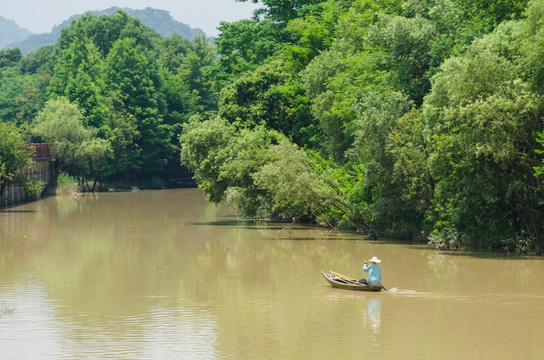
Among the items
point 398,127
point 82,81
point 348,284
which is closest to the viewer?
point 348,284

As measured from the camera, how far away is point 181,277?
3372cm

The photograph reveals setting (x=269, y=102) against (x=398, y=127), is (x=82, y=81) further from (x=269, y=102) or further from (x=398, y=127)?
(x=398, y=127)

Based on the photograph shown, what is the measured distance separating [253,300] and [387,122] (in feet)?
58.3

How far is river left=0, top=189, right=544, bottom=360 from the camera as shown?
2142 centimetres

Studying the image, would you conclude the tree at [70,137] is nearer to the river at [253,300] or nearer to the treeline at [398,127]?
the treeline at [398,127]

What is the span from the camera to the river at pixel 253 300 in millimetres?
21422

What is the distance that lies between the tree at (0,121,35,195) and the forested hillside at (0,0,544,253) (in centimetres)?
1625

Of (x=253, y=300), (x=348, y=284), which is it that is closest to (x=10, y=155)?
(x=253, y=300)

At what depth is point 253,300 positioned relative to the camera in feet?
92.9

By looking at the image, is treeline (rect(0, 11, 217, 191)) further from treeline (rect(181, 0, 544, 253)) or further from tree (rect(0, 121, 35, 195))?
treeline (rect(181, 0, 544, 253))

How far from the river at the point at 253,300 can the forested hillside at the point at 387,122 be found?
2136mm

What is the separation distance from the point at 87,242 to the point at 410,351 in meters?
28.9

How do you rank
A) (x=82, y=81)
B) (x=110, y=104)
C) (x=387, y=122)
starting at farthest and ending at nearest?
(x=110, y=104) < (x=82, y=81) < (x=387, y=122)

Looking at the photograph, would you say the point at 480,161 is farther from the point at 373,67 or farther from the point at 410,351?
the point at 410,351
